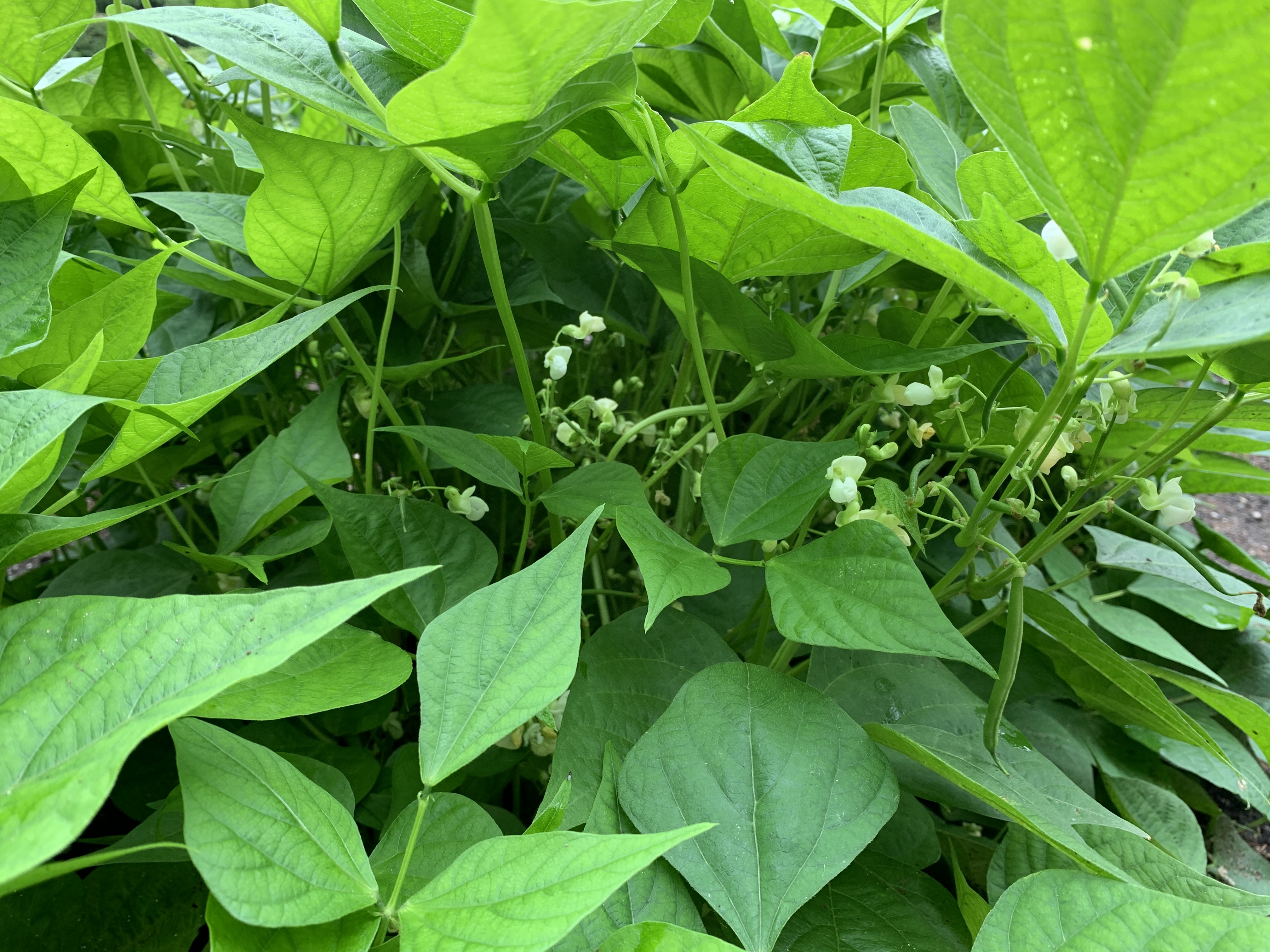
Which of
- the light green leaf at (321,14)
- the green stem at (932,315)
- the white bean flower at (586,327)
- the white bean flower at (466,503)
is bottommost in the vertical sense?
the white bean flower at (466,503)

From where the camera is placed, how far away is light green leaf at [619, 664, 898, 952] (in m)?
0.32

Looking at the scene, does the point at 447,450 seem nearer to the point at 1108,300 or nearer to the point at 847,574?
the point at 847,574

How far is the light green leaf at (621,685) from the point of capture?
0.37m

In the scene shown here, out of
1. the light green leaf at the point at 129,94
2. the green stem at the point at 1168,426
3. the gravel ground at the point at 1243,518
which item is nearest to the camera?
the green stem at the point at 1168,426

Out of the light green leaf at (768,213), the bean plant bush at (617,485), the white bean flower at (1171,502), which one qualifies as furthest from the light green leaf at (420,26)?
the white bean flower at (1171,502)

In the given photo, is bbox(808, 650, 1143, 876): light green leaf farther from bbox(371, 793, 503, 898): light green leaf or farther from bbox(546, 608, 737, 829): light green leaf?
bbox(371, 793, 503, 898): light green leaf

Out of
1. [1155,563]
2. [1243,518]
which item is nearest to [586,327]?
[1155,563]

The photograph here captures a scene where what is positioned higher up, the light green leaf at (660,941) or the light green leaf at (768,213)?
the light green leaf at (768,213)

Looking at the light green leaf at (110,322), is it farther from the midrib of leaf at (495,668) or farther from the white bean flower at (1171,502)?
the white bean flower at (1171,502)

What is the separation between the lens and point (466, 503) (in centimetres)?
49

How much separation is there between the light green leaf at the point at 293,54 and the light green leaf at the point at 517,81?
4 centimetres

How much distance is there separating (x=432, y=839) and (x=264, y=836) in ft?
0.28

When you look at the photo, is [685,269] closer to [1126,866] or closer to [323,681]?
[323,681]

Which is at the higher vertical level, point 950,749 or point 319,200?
point 319,200
